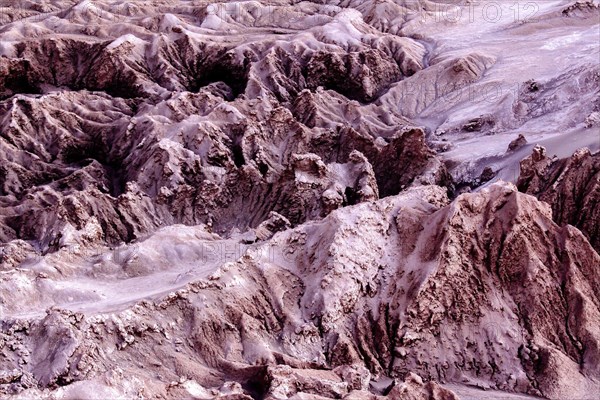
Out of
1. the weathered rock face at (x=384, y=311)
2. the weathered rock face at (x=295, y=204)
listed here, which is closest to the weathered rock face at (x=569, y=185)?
the weathered rock face at (x=295, y=204)

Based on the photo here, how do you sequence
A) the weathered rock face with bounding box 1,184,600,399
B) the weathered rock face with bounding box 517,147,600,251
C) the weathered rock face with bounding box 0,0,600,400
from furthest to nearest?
the weathered rock face with bounding box 517,147,600,251 → the weathered rock face with bounding box 0,0,600,400 → the weathered rock face with bounding box 1,184,600,399

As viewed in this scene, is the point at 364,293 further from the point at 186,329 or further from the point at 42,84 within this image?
the point at 42,84

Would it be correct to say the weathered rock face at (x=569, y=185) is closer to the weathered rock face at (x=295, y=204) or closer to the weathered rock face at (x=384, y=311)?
the weathered rock face at (x=295, y=204)

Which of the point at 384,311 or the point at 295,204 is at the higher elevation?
the point at 384,311

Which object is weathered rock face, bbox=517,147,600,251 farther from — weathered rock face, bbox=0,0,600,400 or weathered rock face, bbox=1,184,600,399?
weathered rock face, bbox=1,184,600,399

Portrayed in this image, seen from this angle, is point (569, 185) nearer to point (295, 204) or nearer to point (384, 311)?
point (384, 311)

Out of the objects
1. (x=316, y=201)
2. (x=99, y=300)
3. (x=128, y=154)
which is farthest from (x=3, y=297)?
(x=128, y=154)

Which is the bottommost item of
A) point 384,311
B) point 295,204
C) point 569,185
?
point 295,204

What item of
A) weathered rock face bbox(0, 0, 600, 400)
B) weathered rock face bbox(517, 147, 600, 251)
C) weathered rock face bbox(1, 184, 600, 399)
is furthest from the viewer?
weathered rock face bbox(517, 147, 600, 251)

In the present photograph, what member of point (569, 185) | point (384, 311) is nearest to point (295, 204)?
point (384, 311)

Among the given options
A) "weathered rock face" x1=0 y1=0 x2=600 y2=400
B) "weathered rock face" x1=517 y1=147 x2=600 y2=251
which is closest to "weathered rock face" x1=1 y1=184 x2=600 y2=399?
"weathered rock face" x1=0 y1=0 x2=600 y2=400
